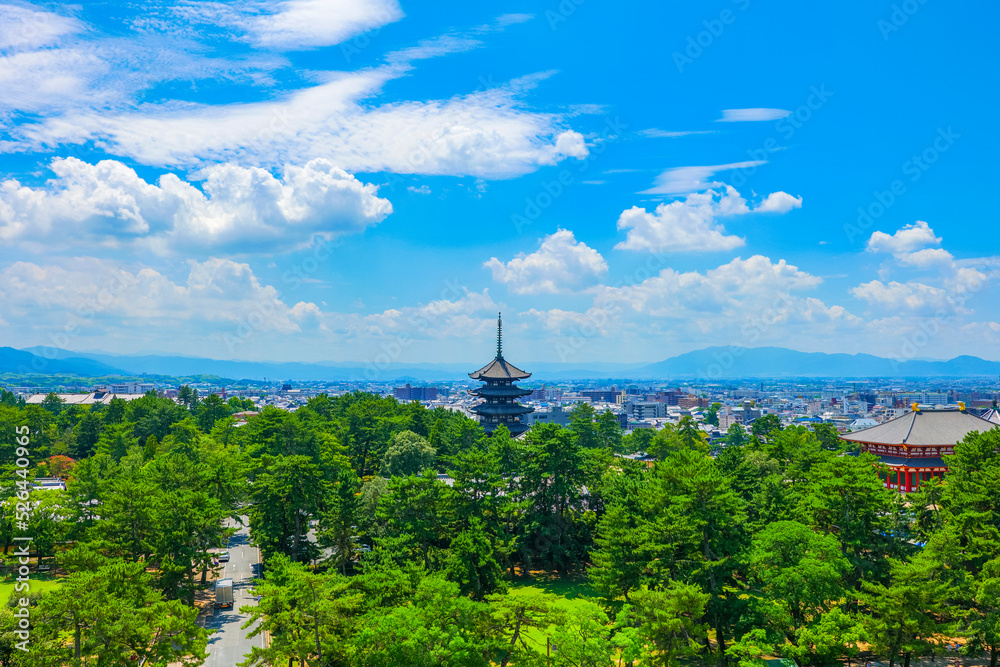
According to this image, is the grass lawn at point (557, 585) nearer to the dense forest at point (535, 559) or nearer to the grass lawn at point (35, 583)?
the dense forest at point (535, 559)

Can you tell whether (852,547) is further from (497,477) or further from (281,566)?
(281,566)

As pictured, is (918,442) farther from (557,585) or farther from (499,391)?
(499,391)

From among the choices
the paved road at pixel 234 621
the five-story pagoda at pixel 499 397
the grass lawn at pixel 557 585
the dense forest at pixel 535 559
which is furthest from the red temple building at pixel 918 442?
the paved road at pixel 234 621

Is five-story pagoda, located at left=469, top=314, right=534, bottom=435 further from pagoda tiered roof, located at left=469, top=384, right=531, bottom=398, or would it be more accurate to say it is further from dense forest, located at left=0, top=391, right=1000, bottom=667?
dense forest, located at left=0, top=391, right=1000, bottom=667

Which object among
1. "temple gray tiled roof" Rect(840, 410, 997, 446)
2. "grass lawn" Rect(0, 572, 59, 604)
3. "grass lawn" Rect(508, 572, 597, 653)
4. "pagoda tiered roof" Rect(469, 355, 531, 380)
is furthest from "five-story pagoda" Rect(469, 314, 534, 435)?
"grass lawn" Rect(0, 572, 59, 604)

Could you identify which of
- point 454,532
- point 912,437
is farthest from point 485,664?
point 912,437
